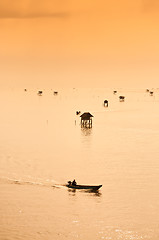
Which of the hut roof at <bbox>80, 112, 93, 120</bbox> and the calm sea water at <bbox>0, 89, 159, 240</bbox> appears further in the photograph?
the hut roof at <bbox>80, 112, 93, 120</bbox>

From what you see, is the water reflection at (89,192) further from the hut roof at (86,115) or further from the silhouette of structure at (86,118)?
the hut roof at (86,115)

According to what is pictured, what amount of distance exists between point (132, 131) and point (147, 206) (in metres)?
73.2

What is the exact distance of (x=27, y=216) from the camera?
4906cm

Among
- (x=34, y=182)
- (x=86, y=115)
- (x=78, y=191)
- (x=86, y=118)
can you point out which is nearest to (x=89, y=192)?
(x=78, y=191)

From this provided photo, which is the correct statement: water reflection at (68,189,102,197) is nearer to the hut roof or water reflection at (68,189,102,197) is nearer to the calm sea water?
the calm sea water

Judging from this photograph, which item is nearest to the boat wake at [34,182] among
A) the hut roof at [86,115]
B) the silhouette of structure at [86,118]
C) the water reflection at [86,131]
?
the water reflection at [86,131]

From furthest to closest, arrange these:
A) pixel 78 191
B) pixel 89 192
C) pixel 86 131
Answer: pixel 86 131 → pixel 78 191 → pixel 89 192

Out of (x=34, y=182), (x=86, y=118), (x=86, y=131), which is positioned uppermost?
(x=86, y=118)

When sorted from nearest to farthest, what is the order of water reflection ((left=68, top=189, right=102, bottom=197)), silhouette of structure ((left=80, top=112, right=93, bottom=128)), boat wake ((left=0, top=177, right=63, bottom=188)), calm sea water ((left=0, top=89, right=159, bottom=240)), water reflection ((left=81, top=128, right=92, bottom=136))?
calm sea water ((left=0, top=89, right=159, bottom=240)) < water reflection ((left=68, top=189, right=102, bottom=197)) < boat wake ((left=0, top=177, right=63, bottom=188)) < water reflection ((left=81, top=128, right=92, bottom=136)) < silhouette of structure ((left=80, top=112, right=93, bottom=128))

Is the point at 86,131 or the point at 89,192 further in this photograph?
the point at 86,131

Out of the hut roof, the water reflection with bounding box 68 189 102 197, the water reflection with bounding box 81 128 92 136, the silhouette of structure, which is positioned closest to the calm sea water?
the water reflection with bounding box 68 189 102 197

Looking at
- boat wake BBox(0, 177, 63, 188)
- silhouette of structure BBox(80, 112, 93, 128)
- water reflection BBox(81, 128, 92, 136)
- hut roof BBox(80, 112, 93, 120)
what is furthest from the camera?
silhouette of structure BBox(80, 112, 93, 128)

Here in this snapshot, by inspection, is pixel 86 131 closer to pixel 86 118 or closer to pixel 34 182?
pixel 86 118

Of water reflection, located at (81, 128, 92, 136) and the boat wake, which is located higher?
water reflection, located at (81, 128, 92, 136)
